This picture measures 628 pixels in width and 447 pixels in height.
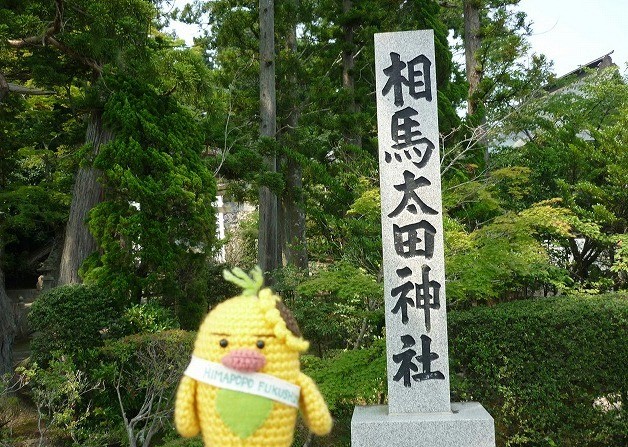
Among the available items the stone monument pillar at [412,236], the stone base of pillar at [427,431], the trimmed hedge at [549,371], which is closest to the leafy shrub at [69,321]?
the stone monument pillar at [412,236]

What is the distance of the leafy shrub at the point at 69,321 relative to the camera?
6.82m

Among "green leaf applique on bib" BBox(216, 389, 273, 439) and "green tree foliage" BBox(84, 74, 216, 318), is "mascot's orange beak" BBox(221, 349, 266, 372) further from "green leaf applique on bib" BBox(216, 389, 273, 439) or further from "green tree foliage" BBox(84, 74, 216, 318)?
"green tree foliage" BBox(84, 74, 216, 318)

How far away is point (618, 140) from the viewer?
8.88 meters

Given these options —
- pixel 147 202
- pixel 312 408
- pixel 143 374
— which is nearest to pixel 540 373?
pixel 143 374

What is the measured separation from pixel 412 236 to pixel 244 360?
10.8ft

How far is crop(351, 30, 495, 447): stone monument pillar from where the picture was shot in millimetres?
4703

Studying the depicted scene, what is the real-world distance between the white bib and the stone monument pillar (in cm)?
295

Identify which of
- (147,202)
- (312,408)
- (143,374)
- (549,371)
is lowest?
(143,374)

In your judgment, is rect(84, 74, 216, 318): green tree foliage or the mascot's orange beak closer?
the mascot's orange beak

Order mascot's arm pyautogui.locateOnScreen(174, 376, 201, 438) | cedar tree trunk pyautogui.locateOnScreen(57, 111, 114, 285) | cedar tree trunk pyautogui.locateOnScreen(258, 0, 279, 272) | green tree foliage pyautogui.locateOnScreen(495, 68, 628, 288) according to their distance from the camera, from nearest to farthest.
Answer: mascot's arm pyautogui.locateOnScreen(174, 376, 201, 438), cedar tree trunk pyautogui.locateOnScreen(57, 111, 114, 285), green tree foliage pyautogui.locateOnScreen(495, 68, 628, 288), cedar tree trunk pyautogui.locateOnScreen(258, 0, 279, 272)

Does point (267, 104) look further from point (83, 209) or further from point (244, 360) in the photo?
point (244, 360)

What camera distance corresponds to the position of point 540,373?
5.57 m

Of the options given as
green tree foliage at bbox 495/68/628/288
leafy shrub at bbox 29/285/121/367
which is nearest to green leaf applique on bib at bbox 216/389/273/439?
leafy shrub at bbox 29/285/121/367

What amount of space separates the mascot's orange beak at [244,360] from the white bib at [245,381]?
0.03m
